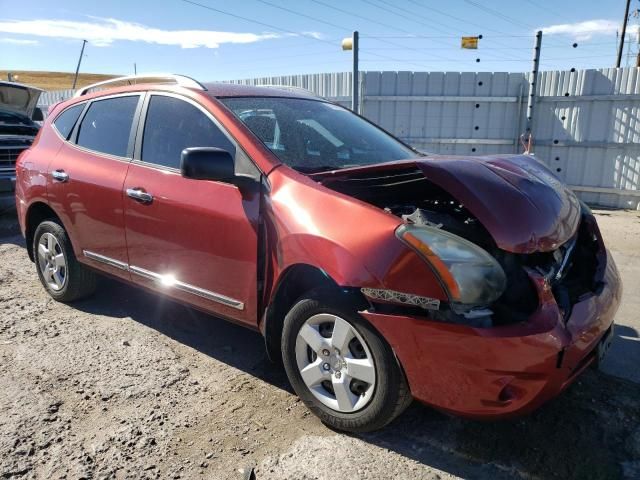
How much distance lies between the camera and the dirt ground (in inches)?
92.9

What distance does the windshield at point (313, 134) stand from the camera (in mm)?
3057

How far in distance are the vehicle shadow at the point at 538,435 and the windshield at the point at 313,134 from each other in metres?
1.36

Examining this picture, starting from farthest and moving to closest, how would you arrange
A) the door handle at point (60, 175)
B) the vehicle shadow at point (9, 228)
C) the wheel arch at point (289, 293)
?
1. the vehicle shadow at point (9, 228)
2. the door handle at point (60, 175)
3. the wheel arch at point (289, 293)

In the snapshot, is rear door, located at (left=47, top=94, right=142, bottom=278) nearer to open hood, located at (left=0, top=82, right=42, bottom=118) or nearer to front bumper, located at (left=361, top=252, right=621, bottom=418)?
front bumper, located at (left=361, top=252, right=621, bottom=418)

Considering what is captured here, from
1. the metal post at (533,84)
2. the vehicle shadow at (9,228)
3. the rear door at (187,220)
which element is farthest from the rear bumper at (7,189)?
the metal post at (533,84)

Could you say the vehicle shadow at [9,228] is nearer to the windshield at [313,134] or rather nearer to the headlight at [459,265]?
the windshield at [313,134]

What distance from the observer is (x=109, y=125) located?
3.89 metres

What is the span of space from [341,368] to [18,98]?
25.3 feet

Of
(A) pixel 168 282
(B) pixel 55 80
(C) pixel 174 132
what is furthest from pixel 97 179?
(B) pixel 55 80

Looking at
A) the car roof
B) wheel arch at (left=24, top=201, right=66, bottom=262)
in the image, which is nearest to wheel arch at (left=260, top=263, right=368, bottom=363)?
the car roof

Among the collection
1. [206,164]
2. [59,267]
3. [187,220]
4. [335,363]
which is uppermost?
[206,164]

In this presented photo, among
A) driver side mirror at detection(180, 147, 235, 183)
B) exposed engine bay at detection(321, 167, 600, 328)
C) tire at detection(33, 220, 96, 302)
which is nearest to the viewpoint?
exposed engine bay at detection(321, 167, 600, 328)

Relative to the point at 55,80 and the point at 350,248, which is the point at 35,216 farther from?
the point at 55,80

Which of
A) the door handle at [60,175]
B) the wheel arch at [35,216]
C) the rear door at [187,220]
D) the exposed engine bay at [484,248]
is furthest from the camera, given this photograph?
the wheel arch at [35,216]
